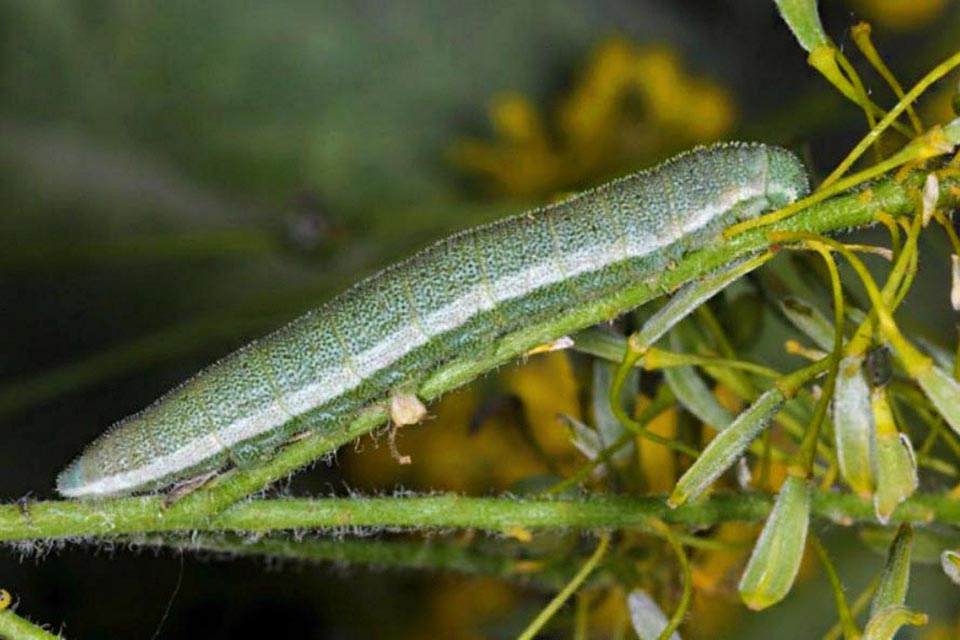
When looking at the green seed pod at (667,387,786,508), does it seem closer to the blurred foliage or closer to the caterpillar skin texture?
the caterpillar skin texture

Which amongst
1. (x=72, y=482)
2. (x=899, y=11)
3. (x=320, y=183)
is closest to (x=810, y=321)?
(x=72, y=482)

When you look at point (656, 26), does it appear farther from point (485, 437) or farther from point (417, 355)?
point (417, 355)

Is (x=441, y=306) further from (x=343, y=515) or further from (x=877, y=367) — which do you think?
(x=877, y=367)

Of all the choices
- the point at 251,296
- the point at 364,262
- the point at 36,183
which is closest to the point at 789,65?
the point at 364,262

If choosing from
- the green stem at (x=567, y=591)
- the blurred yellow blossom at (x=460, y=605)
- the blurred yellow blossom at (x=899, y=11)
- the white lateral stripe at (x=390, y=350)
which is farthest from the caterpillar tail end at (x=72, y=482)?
the blurred yellow blossom at (x=899, y=11)

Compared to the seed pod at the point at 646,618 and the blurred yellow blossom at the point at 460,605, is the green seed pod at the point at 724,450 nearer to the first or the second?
the seed pod at the point at 646,618

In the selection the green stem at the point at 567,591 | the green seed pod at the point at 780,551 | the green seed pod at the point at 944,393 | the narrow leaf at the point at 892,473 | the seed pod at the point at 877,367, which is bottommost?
the green stem at the point at 567,591
